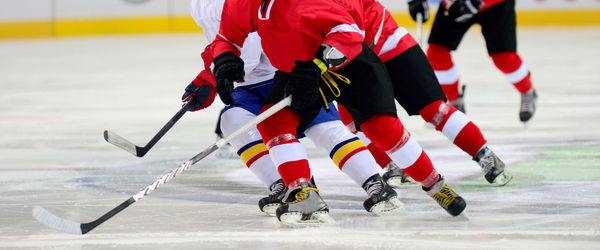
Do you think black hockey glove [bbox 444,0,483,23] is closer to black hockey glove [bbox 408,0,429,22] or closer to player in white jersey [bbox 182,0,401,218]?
black hockey glove [bbox 408,0,429,22]

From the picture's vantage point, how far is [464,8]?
4.79m

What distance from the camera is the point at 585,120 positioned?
496 cm

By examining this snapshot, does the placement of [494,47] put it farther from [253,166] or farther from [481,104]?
[253,166]

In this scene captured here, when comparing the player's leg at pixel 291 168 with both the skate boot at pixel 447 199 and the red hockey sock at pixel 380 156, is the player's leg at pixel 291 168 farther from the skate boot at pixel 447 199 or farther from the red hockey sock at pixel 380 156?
the red hockey sock at pixel 380 156

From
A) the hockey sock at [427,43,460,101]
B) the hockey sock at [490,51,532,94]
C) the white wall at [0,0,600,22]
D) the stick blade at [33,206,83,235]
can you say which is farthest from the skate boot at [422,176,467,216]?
the white wall at [0,0,600,22]

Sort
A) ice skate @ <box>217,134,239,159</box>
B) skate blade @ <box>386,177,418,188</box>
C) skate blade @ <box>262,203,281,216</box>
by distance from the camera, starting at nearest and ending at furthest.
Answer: skate blade @ <box>262,203,281,216</box> < skate blade @ <box>386,177,418,188</box> < ice skate @ <box>217,134,239,159</box>

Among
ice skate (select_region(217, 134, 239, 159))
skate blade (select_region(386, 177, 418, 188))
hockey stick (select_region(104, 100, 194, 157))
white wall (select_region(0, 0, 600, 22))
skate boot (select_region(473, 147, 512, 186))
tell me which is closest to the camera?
hockey stick (select_region(104, 100, 194, 157))

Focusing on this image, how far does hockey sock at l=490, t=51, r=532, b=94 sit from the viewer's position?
16.0 feet

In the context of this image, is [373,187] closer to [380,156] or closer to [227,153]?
[380,156]

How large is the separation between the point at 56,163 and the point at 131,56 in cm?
550

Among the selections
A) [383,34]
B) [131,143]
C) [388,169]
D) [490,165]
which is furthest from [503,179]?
[131,143]

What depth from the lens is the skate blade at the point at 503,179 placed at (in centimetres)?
331

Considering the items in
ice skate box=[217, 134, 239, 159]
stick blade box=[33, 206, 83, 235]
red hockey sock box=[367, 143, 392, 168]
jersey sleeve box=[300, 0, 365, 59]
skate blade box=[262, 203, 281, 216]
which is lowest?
ice skate box=[217, 134, 239, 159]

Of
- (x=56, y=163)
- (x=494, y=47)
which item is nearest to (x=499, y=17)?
A: (x=494, y=47)
